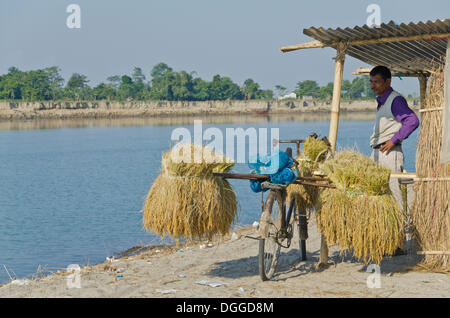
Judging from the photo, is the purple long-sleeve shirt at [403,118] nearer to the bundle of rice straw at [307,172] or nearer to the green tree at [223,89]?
the bundle of rice straw at [307,172]

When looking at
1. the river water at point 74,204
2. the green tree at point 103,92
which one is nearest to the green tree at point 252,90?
the green tree at point 103,92

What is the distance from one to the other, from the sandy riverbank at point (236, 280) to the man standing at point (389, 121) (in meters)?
0.96

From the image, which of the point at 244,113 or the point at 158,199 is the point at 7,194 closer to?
the point at 158,199

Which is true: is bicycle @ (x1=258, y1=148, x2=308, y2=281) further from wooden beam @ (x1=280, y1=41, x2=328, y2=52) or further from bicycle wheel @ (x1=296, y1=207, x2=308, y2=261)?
wooden beam @ (x1=280, y1=41, x2=328, y2=52)

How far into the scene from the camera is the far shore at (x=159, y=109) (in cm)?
7488

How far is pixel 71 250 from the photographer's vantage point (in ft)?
35.1

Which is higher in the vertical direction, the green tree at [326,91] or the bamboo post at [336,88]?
the green tree at [326,91]

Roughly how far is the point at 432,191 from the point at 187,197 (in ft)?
7.81

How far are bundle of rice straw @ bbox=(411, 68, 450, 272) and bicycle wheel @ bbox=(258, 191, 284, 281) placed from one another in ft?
4.51
